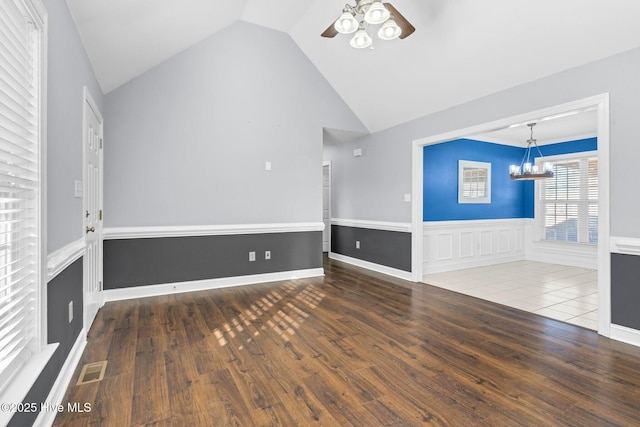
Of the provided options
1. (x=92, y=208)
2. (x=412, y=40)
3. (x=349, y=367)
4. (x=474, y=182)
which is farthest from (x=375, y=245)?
(x=92, y=208)

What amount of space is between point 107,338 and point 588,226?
7.44 metres

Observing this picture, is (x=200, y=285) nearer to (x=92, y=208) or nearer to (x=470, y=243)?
(x=92, y=208)

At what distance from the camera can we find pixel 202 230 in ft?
13.7

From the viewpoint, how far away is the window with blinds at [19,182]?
127 cm

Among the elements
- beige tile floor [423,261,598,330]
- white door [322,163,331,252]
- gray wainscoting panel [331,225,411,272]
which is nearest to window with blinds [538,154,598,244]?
beige tile floor [423,261,598,330]

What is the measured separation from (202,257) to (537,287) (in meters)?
4.55

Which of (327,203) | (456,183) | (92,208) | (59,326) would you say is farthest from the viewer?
(327,203)

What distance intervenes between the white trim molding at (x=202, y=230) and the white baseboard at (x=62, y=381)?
1456mm

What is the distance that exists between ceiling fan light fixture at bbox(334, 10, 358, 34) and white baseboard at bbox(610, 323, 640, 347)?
3.29 metres

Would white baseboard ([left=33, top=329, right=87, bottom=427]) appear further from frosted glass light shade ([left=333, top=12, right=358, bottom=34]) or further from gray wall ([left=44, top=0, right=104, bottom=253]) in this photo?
frosted glass light shade ([left=333, top=12, right=358, bottom=34])

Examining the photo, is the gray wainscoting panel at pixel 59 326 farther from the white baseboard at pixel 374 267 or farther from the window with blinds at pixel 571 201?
the window with blinds at pixel 571 201

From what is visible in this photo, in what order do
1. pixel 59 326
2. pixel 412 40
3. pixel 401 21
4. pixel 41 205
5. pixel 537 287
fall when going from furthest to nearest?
pixel 537 287
pixel 412 40
pixel 401 21
pixel 59 326
pixel 41 205

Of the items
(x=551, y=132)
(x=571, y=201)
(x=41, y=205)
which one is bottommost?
(x=41, y=205)

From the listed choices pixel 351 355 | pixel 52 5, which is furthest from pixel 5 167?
pixel 351 355
